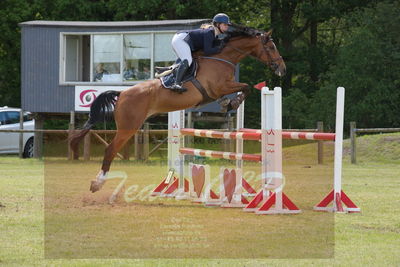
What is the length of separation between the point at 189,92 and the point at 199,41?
73cm

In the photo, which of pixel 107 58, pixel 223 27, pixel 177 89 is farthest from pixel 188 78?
pixel 107 58

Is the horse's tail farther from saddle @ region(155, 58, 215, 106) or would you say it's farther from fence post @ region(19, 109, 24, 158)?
fence post @ region(19, 109, 24, 158)

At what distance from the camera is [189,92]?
31.1ft

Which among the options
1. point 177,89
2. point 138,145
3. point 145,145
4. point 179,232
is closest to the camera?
point 179,232

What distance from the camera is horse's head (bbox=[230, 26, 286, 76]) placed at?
9906 millimetres

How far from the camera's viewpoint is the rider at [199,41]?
31.2ft

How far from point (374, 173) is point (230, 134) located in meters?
8.23

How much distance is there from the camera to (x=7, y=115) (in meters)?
24.9

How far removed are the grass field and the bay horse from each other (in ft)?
2.97

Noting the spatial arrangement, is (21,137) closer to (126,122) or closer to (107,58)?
(107,58)

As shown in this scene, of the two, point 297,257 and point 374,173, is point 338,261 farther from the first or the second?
point 374,173

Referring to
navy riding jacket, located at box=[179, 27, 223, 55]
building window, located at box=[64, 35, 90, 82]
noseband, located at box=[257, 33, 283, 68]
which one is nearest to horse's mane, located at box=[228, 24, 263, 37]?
noseband, located at box=[257, 33, 283, 68]

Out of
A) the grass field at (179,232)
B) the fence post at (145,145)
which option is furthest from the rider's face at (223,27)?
the fence post at (145,145)

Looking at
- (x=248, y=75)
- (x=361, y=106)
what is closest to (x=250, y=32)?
(x=361, y=106)
